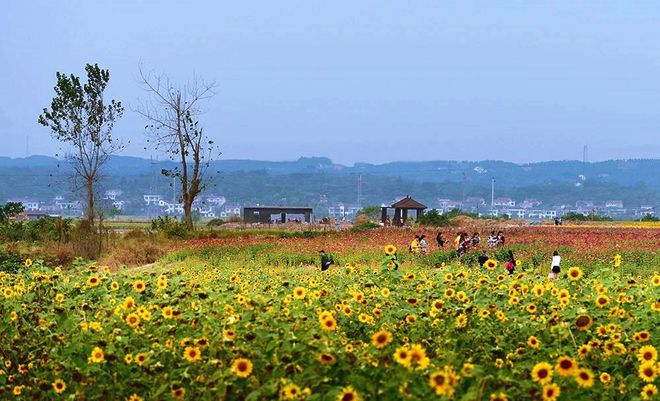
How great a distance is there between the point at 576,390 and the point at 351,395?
1.33 m

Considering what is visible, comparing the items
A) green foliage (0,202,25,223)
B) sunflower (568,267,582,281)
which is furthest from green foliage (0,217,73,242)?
sunflower (568,267,582,281)

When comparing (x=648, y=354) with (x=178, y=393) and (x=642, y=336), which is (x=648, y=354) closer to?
(x=642, y=336)

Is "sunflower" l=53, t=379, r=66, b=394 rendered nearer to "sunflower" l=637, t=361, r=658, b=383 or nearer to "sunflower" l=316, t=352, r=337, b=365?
"sunflower" l=316, t=352, r=337, b=365

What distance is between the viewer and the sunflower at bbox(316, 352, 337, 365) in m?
4.14

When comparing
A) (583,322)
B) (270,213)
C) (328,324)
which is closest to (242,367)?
(328,324)

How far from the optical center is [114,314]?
5691 millimetres

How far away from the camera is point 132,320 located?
17.0 feet

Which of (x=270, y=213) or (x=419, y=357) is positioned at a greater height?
(x=419, y=357)

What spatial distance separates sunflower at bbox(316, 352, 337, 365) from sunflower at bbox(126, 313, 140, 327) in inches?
57.3

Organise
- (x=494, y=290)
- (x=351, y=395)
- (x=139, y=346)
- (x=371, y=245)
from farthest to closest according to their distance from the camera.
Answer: (x=371, y=245)
(x=494, y=290)
(x=139, y=346)
(x=351, y=395)

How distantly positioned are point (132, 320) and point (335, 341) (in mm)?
1336

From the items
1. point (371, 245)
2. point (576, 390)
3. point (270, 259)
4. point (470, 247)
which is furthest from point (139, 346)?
point (371, 245)

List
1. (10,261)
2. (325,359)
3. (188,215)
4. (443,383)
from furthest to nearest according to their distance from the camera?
(188,215), (10,261), (325,359), (443,383)

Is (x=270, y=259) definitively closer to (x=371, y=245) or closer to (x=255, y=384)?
(x=371, y=245)
